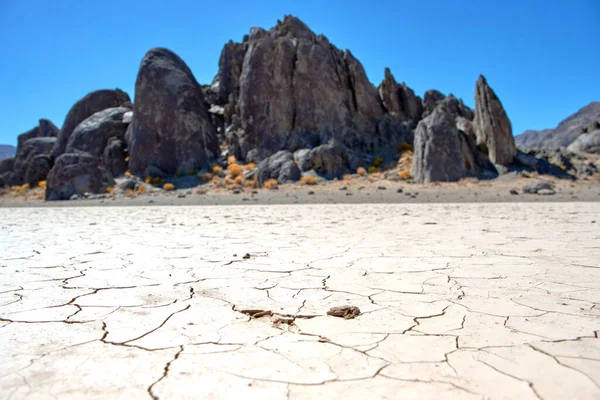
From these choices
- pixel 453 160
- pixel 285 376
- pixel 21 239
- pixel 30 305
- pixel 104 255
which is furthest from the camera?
pixel 453 160

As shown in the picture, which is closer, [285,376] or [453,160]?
[285,376]

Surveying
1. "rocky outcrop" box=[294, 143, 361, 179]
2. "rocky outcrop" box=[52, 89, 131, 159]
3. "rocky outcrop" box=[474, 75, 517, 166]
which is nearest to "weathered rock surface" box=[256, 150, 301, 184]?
"rocky outcrop" box=[294, 143, 361, 179]

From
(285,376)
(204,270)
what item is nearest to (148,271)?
(204,270)

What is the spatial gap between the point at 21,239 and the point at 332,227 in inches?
171

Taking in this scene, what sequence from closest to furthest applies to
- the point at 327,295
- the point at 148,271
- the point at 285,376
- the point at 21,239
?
the point at 285,376, the point at 327,295, the point at 148,271, the point at 21,239

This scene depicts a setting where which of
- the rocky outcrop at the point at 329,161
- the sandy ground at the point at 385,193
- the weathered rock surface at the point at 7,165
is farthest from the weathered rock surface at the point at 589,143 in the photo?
the weathered rock surface at the point at 7,165

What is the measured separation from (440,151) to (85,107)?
2614cm

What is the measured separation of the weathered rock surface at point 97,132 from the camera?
1057 inches

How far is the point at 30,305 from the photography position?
97.0 inches

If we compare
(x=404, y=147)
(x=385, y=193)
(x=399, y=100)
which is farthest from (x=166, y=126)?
→ (x=385, y=193)

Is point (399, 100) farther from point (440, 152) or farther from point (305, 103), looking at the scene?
point (440, 152)

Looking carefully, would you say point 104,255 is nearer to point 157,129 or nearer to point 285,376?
point 285,376

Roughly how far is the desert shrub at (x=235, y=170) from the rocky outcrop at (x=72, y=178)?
6.10 meters

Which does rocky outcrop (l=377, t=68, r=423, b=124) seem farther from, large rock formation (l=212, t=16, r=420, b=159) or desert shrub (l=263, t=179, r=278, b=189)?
desert shrub (l=263, t=179, r=278, b=189)
